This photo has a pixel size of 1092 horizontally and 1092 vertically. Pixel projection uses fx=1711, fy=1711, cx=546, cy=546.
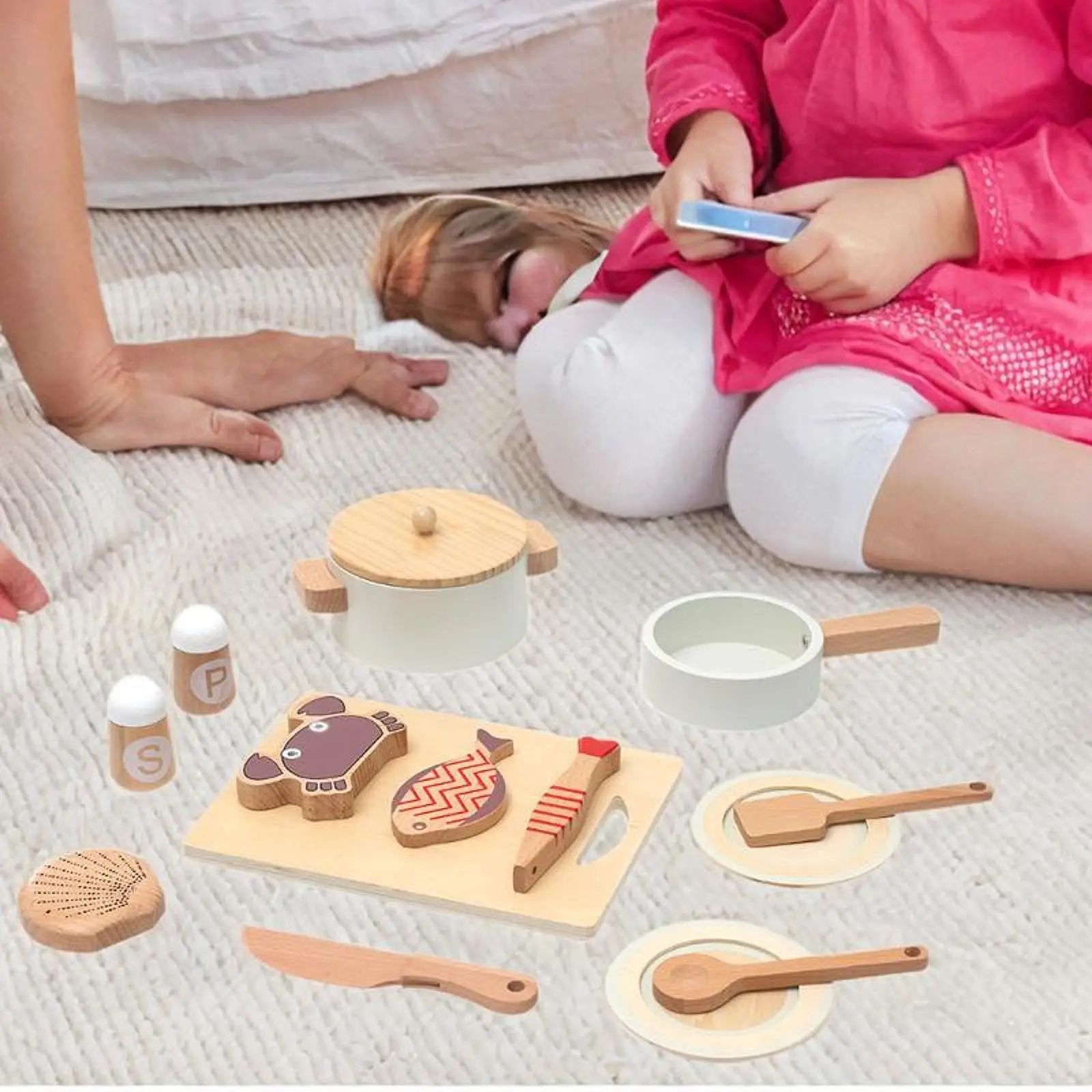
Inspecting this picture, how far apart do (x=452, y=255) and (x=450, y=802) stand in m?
0.63

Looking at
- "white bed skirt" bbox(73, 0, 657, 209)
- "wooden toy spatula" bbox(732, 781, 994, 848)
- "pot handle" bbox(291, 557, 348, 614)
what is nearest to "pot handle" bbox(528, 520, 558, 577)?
"pot handle" bbox(291, 557, 348, 614)

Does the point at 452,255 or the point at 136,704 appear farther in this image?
the point at 452,255

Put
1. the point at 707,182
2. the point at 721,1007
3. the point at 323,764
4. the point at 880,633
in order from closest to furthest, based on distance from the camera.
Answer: the point at 721,1007, the point at 323,764, the point at 880,633, the point at 707,182

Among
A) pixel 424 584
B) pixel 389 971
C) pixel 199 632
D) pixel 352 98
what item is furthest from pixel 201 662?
pixel 352 98

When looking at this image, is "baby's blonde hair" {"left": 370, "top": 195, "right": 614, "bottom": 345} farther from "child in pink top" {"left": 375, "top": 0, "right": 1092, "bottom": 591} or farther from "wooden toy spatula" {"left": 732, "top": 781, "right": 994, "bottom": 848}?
"wooden toy spatula" {"left": 732, "top": 781, "right": 994, "bottom": 848}

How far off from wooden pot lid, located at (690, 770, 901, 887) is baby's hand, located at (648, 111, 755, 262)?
364 millimetres

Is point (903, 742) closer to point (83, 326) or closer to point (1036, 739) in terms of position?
point (1036, 739)

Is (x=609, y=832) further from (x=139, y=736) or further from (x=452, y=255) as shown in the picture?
(x=452, y=255)

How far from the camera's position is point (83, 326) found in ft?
3.53

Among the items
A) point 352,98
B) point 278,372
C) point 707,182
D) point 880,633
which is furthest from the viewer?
point 352,98

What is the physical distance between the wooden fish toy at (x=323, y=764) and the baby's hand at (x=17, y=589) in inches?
7.8

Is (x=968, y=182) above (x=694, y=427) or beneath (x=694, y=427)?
above

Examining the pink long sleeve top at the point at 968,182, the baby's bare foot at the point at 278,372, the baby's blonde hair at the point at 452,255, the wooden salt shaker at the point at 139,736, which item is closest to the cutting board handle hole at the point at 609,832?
the wooden salt shaker at the point at 139,736

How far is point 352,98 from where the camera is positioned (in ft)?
4.80
